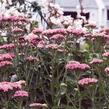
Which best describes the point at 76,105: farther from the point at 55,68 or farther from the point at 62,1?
the point at 62,1

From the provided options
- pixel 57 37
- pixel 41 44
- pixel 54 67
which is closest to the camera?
pixel 57 37

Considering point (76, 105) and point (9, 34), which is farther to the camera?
point (9, 34)

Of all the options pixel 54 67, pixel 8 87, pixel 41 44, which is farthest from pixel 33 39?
pixel 8 87

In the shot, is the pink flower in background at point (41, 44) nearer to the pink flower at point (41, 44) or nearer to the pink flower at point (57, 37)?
the pink flower at point (41, 44)

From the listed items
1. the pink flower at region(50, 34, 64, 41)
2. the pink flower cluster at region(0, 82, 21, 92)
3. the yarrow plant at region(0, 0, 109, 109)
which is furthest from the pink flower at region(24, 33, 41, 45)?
the pink flower cluster at region(0, 82, 21, 92)

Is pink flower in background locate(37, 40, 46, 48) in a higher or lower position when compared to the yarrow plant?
higher

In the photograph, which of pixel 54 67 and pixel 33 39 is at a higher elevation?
pixel 33 39

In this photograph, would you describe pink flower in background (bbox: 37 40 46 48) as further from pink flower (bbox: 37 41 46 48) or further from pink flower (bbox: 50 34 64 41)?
pink flower (bbox: 50 34 64 41)

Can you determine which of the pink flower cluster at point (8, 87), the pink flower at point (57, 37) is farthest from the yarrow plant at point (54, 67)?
the pink flower cluster at point (8, 87)

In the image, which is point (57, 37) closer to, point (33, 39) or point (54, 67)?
point (33, 39)

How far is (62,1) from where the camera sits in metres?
23.0

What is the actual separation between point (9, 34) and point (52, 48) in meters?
0.76

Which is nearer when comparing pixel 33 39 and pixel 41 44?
pixel 33 39

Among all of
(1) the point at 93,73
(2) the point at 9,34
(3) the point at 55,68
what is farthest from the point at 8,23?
(1) the point at 93,73
